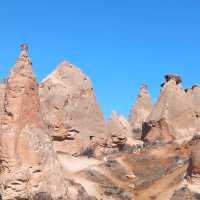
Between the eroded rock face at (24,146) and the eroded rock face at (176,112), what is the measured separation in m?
13.8

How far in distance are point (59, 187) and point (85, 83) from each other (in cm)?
1542

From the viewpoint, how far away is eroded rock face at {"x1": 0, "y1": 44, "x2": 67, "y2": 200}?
622 inches

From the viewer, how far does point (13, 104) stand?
17.0 m

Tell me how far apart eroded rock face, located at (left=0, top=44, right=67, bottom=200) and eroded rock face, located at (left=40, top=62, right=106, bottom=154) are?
11.1m

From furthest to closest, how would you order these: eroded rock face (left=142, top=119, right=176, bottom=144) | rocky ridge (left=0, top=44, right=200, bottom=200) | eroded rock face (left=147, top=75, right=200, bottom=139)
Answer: eroded rock face (left=147, top=75, right=200, bottom=139) → eroded rock face (left=142, top=119, right=176, bottom=144) → rocky ridge (left=0, top=44, right=200, bottom=200)

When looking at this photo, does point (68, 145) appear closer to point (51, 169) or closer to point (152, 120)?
point (152, 120)

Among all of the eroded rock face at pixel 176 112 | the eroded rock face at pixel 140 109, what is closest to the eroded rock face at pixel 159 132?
the eroded rock face at pixel 176 112

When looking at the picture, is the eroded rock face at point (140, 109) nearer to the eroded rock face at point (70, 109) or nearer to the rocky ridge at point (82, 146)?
the rocky ridge at point (82, 146)

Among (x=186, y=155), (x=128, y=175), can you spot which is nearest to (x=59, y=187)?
(x=128, y=175)

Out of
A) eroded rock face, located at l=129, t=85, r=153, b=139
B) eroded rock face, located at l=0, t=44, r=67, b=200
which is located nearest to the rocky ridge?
eroded rock face, located at l=0, t=44, r=67, b=200

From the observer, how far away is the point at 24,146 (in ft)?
53.3

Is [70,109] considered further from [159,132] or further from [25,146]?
[25,146]

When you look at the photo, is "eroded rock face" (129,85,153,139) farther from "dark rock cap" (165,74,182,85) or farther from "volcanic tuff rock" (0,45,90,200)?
"volcanic tuff rock" (0,45,90,200)

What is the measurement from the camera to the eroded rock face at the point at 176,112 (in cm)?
3007
